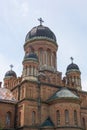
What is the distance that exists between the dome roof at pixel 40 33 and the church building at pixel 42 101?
2.80 metres

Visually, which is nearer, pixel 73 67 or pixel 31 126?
pixel 31 126

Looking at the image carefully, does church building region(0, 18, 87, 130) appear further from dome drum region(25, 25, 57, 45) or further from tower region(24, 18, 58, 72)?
dome drum region(25, 25, 57, 45)

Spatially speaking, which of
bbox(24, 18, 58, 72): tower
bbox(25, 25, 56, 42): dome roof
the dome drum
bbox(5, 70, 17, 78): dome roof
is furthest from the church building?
bbox(5, 70, 17, 78): dome roof

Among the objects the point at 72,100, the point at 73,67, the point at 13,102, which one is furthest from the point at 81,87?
the point at 13,102

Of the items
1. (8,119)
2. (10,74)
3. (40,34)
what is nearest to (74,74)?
(40,34)

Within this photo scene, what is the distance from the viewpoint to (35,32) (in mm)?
48344

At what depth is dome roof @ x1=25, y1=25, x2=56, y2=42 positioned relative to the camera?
157 feet

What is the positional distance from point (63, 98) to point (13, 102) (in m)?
8.05

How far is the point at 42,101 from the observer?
3847 cm

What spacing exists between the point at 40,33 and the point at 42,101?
14.8 meters

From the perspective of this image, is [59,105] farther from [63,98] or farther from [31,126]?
[31,126]

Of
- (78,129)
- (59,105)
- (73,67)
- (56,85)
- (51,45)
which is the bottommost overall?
(78,129)

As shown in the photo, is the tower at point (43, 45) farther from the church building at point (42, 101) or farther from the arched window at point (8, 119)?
the arched window at point (8, 119)

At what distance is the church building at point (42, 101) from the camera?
3609 centimetres
